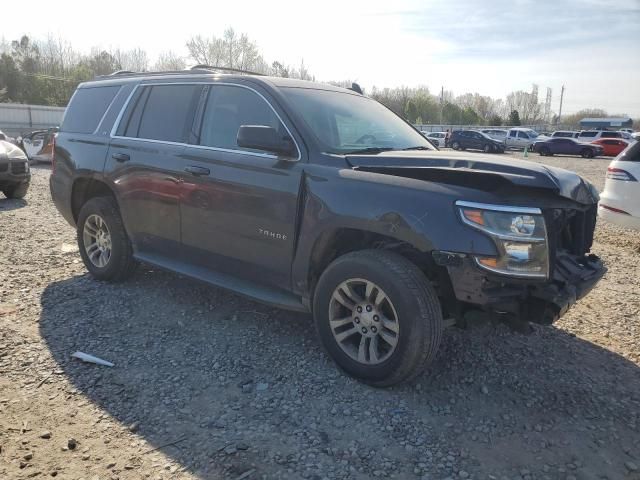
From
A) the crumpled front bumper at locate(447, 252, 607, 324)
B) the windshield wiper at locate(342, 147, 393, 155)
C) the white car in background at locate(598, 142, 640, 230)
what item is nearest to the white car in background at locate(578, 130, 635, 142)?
the white car in background at locate(598, 142, 640, 230)

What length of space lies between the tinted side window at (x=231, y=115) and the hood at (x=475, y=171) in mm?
679

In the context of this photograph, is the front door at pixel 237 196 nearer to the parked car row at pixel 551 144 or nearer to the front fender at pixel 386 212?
the front fender at pixel 386 212

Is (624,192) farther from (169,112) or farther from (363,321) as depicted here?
(169,112)

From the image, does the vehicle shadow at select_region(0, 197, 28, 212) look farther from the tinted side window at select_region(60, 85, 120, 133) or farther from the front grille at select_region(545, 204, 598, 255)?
the front grille at select_region(545, 204, 598, 255)

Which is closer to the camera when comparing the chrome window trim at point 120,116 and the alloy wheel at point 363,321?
the alloy wheel at point 363,321

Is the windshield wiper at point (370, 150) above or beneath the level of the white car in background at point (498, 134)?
beneath

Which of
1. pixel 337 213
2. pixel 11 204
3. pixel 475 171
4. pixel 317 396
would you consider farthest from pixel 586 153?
pixel 317 396

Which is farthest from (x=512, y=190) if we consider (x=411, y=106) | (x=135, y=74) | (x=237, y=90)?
(x=411, y=106)

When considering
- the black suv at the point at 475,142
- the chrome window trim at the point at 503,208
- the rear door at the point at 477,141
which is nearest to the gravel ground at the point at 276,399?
the chrome window trim at the point at 503,208

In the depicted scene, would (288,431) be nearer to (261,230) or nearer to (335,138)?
(261,230)

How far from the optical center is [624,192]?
6020mm

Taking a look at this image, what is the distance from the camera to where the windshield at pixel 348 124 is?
12.6 ft

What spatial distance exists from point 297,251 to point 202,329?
120 cm

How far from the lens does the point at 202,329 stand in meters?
4.26
